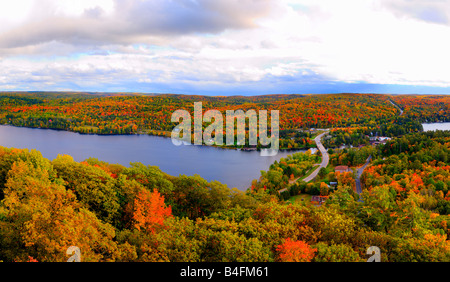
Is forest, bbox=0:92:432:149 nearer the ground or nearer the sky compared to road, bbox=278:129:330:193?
nearer the sky

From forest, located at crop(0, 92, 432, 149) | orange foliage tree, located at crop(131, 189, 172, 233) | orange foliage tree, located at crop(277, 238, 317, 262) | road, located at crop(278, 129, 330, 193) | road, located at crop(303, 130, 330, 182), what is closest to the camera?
orange foliage tree, located at crop(277, 238, 317, 262)

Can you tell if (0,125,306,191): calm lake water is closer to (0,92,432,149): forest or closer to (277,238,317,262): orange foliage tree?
(0,92,432,149): forest

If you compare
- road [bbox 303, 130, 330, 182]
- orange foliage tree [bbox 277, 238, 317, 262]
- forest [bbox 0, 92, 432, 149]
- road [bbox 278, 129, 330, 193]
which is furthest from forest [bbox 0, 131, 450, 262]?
forest [bbox 0, 92, 432, 149]

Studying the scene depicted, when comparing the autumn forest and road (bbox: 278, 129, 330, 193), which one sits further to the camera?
road (bbox: 278, 129, 330, 193)

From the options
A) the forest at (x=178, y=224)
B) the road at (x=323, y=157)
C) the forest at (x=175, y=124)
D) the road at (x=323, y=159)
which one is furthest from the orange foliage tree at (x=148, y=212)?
the forest at (x=175, y=124)

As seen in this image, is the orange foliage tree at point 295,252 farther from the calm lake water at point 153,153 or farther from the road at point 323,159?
the calm lake water at point 153,153

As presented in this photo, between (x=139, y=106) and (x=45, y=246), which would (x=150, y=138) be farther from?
(x=45, y=246)

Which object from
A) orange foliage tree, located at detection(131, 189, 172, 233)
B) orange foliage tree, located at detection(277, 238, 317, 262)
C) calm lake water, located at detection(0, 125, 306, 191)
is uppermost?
orange foliage tree, located at detection(277, 238, 317, 262)

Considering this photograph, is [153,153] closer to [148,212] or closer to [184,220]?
[148,212]
